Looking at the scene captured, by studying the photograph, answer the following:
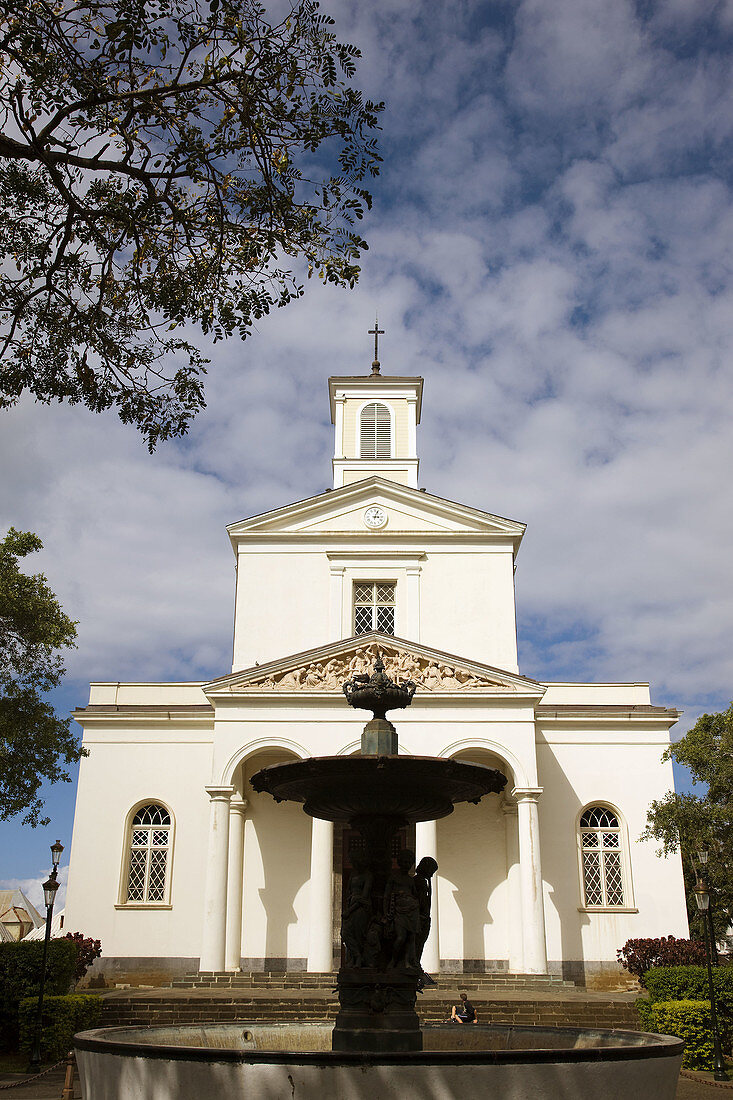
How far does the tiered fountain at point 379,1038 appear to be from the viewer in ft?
22.5

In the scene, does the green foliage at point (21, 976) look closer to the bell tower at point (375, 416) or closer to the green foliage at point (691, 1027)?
the green foliage at point (691, 1027)

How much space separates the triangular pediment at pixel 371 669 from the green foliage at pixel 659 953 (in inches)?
239

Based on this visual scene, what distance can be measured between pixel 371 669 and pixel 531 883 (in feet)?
19.9

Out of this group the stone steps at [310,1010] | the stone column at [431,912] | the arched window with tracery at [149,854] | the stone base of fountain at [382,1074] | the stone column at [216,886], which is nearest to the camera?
the stone base of fountain at [382,1074]

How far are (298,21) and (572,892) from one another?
71.3 feet

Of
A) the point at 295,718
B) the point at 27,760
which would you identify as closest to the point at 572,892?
the point at 295,718

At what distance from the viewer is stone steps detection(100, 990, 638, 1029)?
18.4 m

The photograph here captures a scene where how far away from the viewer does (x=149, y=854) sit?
25.7 metres

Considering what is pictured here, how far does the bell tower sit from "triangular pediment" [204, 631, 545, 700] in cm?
969

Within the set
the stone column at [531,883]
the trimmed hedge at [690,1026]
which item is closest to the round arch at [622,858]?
the stone column at [531,883]

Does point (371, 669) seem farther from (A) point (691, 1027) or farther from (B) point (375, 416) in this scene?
(B) point (375, 416)

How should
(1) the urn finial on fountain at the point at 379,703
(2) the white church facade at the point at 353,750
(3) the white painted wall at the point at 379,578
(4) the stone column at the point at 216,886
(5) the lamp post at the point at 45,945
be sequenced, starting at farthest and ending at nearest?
1. (3) the white painted wall at the point at 379,578
2. (2) the white church facade at the point at 353,750
3. (4) the stone column at the point at 216,886
4. (5) the lamp post at the point at 45,945
5. (1) the urn finial on fountain at the point at 379,703

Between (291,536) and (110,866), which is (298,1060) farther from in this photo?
(291,536)

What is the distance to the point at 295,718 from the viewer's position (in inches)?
925
